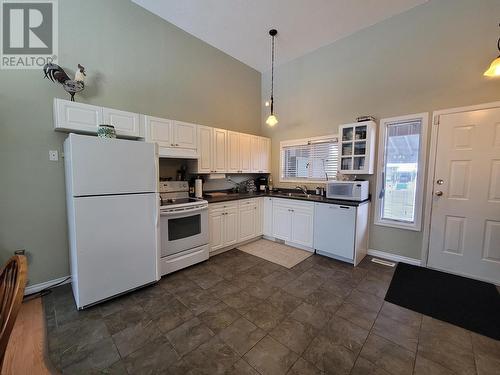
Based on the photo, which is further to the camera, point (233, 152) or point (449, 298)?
point (233, 152)

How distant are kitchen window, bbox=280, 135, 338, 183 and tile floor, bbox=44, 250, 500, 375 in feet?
6.67

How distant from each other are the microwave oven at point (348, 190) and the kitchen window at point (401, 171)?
0.39 meters

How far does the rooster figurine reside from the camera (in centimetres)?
221

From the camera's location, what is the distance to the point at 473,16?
246 cm

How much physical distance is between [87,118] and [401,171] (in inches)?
166

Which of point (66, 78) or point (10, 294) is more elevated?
point (66, 78)

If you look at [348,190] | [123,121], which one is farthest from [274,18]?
[348,190]

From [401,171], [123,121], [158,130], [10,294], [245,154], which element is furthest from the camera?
[245,154]

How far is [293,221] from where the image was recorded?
3.60 metres

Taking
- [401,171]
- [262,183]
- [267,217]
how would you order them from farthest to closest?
[262,183], [267,217], [401,171]

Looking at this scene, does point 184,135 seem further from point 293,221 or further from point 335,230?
point 335,230

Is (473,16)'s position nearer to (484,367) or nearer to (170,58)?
(484,367)

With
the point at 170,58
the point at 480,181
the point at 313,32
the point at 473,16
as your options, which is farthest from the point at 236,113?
the point at 480,181

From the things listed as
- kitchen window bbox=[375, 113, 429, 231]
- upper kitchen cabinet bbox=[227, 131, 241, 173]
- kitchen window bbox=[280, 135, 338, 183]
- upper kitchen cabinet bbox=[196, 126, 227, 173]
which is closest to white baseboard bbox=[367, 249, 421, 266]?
kitchen window bbox=[375, 113, 429, 231]
